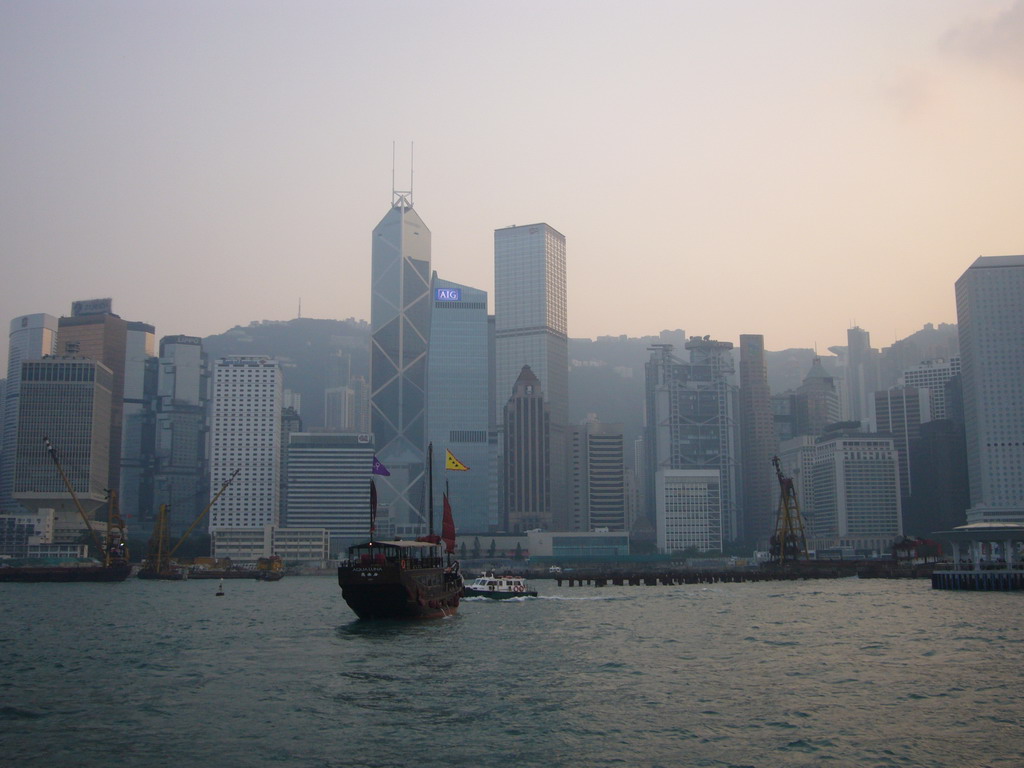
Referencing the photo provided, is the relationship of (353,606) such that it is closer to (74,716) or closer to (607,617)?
(607,617)

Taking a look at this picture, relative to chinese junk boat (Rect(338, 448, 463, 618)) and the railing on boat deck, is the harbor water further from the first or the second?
the railing on boat deck

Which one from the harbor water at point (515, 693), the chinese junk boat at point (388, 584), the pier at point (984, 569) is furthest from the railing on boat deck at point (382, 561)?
the pier at point (984, 569)

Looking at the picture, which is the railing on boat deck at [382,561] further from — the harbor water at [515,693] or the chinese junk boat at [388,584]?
the harbor water at [515,693]

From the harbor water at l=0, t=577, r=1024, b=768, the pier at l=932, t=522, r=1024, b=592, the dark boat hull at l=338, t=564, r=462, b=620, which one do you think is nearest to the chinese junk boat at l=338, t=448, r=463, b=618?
the dark boat hull at l=338, t=564, r=462, b=620

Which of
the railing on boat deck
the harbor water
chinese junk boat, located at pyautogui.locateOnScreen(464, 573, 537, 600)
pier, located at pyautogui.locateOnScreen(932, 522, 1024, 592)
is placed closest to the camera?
the harbor water

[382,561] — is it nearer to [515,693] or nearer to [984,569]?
[515,693]
